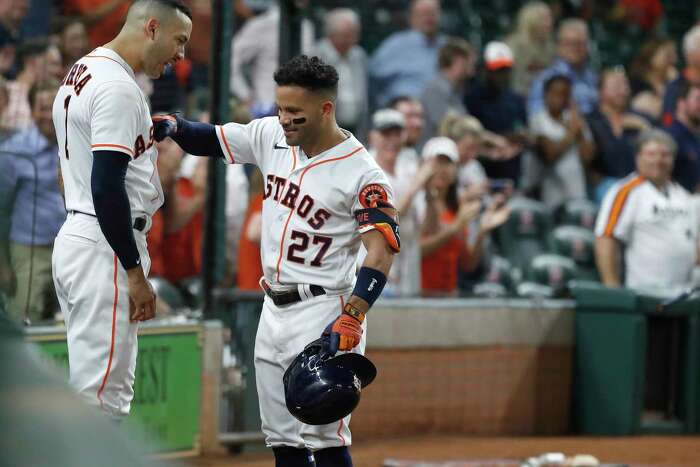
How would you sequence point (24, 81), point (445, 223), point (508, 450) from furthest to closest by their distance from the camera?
point (445, 223)
point (508, 450)
point (24, 81)

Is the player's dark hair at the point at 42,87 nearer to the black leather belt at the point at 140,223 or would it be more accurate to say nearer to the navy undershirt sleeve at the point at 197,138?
the navy undershirt sleeve at the point at 197,138

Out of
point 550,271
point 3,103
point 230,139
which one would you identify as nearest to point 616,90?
point 550,271

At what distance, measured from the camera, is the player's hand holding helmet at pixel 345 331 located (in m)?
4.66

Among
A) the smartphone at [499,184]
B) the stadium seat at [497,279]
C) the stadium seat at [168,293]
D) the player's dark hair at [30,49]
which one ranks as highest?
the player's dark hair at [30,49]

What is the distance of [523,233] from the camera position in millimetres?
10297

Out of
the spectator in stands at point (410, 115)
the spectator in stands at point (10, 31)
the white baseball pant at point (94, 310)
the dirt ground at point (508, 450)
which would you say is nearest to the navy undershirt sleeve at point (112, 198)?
the white baseball pant at point (94, 310)

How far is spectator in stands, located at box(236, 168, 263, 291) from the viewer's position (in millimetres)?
8062

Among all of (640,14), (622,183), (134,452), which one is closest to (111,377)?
(134,452)

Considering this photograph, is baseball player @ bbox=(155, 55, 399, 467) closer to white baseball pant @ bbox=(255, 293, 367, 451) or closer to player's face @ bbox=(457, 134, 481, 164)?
white baseball pant @ bbox=(255, 293, 367, 451)

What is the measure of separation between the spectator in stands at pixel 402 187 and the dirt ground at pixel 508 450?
3.55ft

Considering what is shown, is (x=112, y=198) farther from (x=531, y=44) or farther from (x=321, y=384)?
(x=531, y=44)

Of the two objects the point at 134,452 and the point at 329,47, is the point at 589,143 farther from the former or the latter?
the point at 134,452

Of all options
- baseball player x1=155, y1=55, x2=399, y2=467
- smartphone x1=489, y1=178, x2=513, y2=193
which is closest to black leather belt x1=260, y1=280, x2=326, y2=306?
baseball player x1=155, y1=55, x2=399, y2=467

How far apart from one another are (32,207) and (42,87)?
0.71 metres
